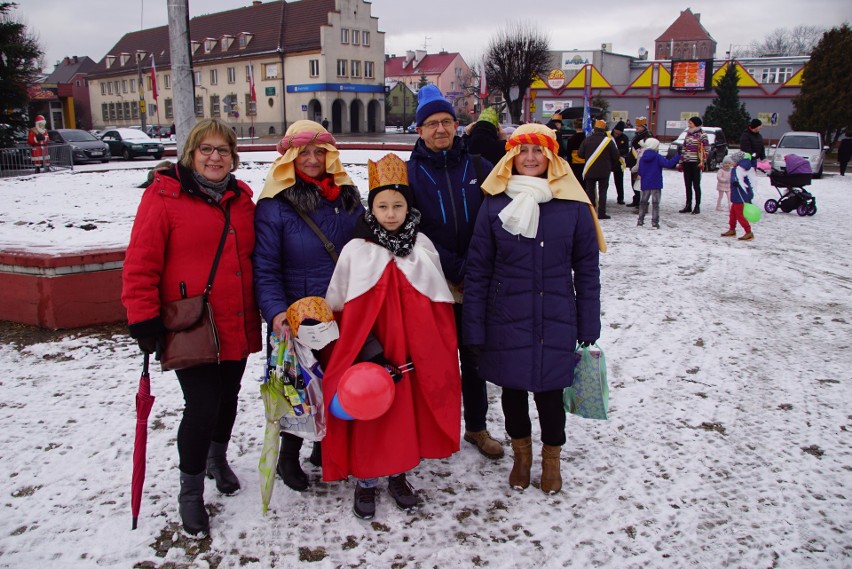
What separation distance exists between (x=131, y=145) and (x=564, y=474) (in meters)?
25.2

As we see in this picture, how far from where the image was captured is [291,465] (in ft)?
10.7

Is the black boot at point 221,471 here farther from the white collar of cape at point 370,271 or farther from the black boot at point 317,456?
the white collar of cape at point 370,271

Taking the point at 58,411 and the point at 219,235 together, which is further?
the point at 58,411

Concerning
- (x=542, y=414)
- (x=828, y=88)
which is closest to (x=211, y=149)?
(x=542, y=414)

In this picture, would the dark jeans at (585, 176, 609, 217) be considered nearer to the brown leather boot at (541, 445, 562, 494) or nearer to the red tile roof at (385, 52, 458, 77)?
the brown leather boot at (541, 445, 562, 494)

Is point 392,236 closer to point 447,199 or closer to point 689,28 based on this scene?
point 447,199

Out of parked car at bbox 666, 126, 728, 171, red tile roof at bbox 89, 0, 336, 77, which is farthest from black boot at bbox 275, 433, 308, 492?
red tile roof at bbox 89, 0, 336, 77

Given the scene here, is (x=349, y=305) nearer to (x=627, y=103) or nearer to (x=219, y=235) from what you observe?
(x=219, y=235)

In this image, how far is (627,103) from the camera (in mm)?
50812

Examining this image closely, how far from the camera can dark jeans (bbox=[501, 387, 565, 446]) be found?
318cm

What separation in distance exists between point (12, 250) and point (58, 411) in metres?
2.16

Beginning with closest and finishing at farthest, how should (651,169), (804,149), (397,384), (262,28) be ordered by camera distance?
(397,384), (651,169), (804,149), (262,28)

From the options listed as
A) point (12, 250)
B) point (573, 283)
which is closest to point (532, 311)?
point (573, 283)

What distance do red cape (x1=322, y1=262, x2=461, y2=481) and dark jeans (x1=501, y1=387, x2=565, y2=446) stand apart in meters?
0.42
